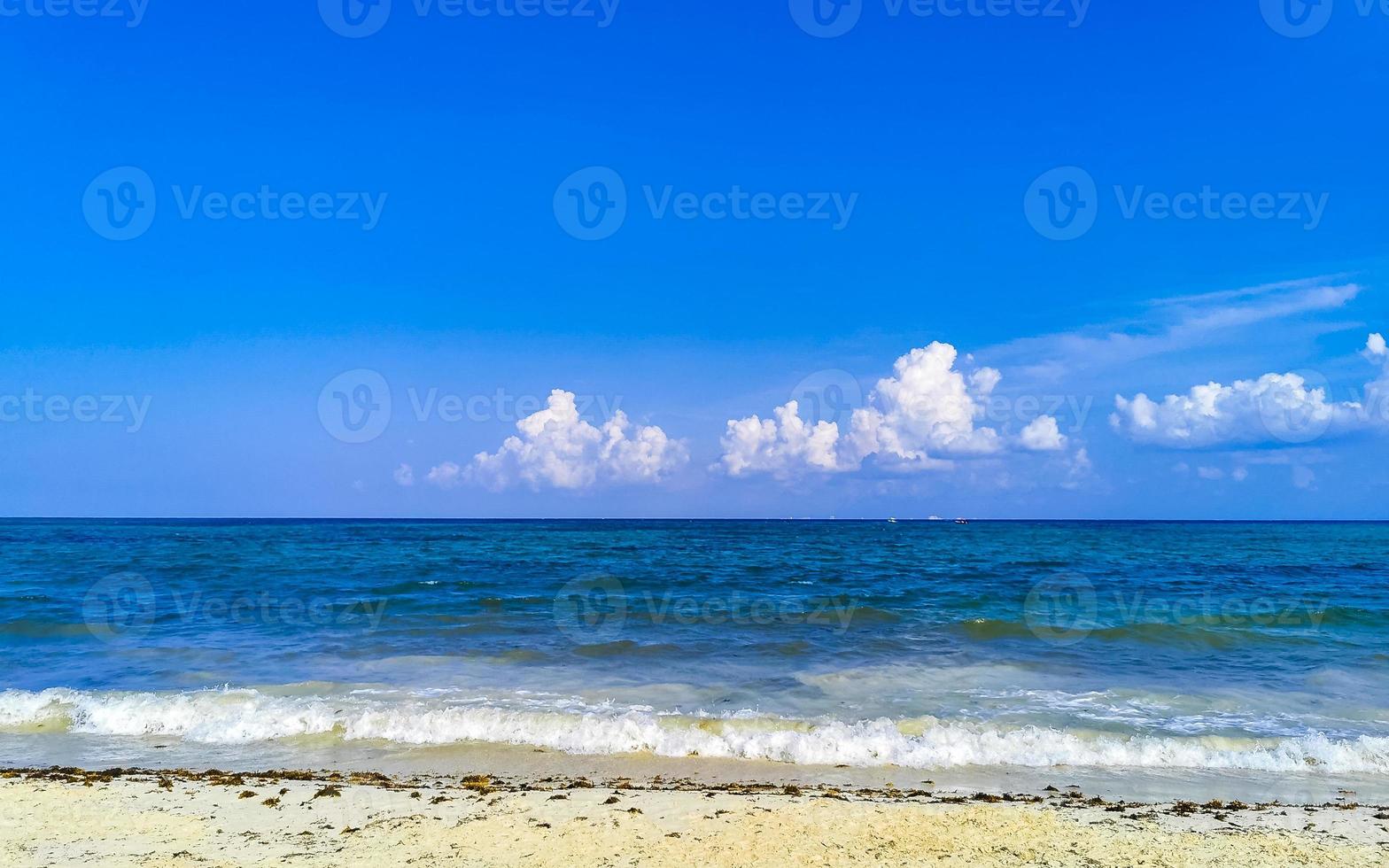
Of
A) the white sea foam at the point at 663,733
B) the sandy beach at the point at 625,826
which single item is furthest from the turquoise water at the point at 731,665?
the sandy beach at the point at 625,826

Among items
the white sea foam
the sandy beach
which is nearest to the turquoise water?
the white sea foam

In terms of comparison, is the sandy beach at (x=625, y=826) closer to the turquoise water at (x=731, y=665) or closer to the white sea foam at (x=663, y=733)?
the white sea foam at (x=663, y=733)

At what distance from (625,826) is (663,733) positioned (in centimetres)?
361

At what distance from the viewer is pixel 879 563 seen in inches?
1578

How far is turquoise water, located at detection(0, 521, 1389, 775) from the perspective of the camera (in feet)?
35.7

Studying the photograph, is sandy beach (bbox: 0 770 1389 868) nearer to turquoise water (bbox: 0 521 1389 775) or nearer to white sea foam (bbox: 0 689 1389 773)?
white sea foam (bbox: 0 689 1389 773)

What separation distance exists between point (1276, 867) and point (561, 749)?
26.0 ft

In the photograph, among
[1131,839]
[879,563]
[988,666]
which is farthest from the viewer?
[879,563]

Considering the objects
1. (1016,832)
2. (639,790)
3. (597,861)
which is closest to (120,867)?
(597,861)

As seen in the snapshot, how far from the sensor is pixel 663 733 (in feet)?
35.9

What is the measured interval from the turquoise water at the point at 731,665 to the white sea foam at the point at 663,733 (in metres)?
0.04

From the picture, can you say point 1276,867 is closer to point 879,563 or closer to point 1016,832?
point 1016,832

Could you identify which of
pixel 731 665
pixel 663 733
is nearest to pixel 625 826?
pixel 663 733

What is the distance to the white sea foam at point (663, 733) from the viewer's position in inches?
400
